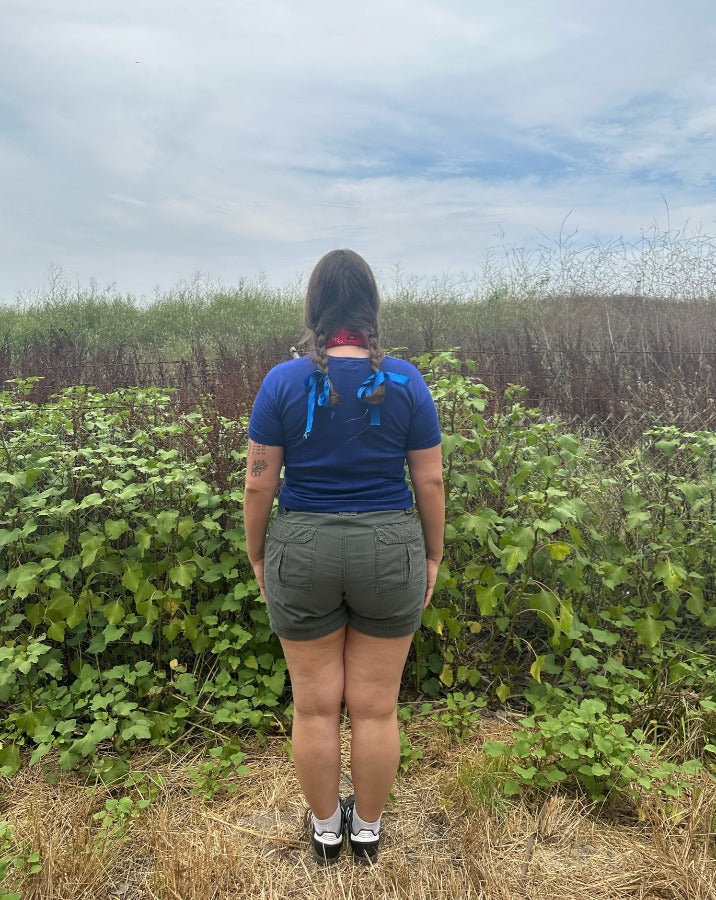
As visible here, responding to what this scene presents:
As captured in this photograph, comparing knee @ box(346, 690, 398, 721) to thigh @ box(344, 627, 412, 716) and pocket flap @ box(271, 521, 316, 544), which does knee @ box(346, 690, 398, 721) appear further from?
pocket flap @ box(271, 521, 316, 544)

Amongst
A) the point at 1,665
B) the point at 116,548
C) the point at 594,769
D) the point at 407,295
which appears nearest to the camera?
the point at 594,769

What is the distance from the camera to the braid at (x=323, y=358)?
178cm

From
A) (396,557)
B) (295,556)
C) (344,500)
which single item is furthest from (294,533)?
(396,557)

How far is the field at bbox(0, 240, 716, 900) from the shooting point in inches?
88.0

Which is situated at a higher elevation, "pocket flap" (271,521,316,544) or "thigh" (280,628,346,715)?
"pocket flap" (271,521,316,544)

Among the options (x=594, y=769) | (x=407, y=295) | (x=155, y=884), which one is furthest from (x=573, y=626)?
(x=407, y=295)

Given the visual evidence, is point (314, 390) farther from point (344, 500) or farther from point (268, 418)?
point (344, 500)

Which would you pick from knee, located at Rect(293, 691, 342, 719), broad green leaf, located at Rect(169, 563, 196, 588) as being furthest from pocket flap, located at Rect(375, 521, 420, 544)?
broad green leaf, located at Rect(169, 563, 196, 588)

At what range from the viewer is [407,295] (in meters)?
16.6

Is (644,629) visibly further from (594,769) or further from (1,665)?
(1,665)

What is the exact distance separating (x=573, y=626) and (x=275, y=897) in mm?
1791

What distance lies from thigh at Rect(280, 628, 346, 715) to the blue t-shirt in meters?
0.44

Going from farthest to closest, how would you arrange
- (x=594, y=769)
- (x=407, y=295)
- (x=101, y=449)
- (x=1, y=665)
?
(x=407, y=295) → (x=101, y=449) → (x=1, y=665) → (x=594, y=769)

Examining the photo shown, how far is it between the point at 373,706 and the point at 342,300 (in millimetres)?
1314
